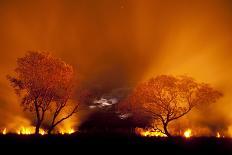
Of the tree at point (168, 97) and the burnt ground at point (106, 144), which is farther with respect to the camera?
the tree at point (168, 97)

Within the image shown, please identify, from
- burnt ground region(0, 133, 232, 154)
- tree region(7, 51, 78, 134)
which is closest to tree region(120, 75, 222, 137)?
tree region(7, 51, 78, 134)

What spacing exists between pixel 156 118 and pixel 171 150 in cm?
2901

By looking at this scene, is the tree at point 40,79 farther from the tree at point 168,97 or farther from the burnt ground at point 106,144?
the burnt ground at point 106,144

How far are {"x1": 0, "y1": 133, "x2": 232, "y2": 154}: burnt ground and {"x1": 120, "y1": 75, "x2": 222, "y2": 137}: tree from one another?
23.7m

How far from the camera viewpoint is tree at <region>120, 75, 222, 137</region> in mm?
58188

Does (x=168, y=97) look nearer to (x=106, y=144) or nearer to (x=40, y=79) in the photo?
(x=40, y=79)

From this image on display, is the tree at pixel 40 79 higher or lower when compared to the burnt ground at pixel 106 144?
higher

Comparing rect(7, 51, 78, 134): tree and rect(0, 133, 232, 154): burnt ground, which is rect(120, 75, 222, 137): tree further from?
rect(0, 133, 232, 154): burnt ground

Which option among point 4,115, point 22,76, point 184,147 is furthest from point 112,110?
point 184,147

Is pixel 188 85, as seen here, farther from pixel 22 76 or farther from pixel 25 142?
pixel 25 142

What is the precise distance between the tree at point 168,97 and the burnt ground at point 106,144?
23746 mm

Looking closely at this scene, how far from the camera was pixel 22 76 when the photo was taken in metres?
53.8

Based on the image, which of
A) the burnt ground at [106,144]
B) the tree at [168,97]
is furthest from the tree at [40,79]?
the burnt ground at [106,144]

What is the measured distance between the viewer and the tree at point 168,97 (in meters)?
58.2
